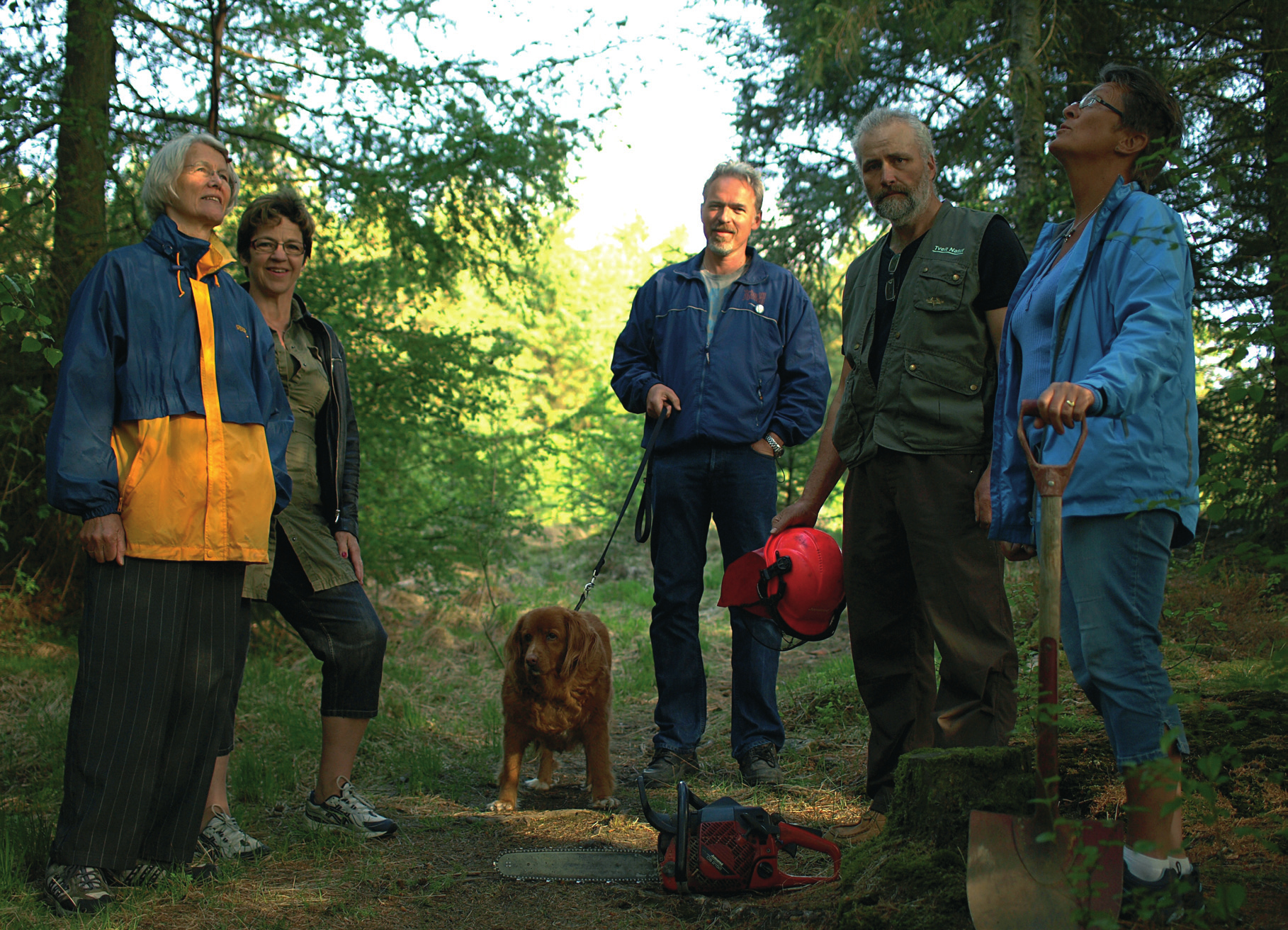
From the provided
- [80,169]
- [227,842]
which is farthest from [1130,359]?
[80,169]

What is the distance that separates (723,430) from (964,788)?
2.01m

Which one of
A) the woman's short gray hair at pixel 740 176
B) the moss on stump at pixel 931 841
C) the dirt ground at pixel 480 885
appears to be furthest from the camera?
the woman's short gray hair at pixel 740 176

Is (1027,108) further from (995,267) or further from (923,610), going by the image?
(923,610)

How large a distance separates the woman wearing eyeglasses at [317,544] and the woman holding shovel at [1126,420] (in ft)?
8.05

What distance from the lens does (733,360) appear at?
160 inches

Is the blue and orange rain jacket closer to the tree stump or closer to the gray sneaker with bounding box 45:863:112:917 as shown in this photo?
the gray sneaker with bounding box 45:863:112:917

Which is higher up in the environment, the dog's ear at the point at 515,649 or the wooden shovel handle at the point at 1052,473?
the wooden shovel handle at the point at 1052,473

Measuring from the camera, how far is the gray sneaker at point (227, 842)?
3.15 metres

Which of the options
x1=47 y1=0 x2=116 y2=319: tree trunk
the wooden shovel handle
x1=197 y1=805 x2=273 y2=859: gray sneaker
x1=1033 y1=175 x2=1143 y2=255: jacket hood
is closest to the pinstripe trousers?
x1=197 y1=805 x2=273 y2=859: gray sneaker

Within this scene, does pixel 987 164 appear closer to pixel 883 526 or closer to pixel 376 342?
pixel 376 342

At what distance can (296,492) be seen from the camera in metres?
3.53

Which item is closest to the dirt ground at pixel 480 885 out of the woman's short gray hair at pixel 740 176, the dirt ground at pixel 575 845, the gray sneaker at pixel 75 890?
the dirt ground at pixel 575 845

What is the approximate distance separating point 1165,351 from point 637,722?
4.14m

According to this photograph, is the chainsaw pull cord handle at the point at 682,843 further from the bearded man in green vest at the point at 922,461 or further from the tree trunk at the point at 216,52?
the tree trunk at the point at 216,52
